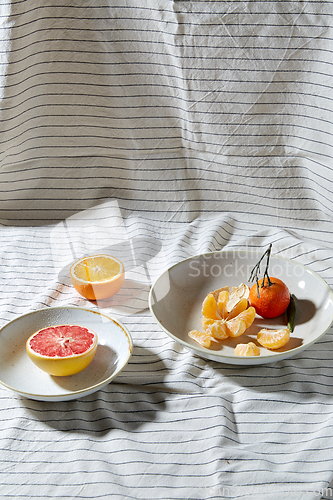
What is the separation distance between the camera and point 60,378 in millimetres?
706

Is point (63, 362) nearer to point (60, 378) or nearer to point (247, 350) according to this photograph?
point (60, 378)

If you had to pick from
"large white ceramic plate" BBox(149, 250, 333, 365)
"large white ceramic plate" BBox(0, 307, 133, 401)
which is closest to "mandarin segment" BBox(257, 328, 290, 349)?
"large white ceramic plate" BBox(149, 250, 333, 365)

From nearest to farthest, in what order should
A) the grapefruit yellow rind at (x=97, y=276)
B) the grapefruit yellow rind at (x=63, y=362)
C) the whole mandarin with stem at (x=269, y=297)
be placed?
1. the grapefruit yellow rind at (x=63, y=362)
2. the whole mandarin with stem at (x=269, y=297)
3. the grapefruit yellow rind at (x=97, y=276)

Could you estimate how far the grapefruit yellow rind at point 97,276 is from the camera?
0.89 metres

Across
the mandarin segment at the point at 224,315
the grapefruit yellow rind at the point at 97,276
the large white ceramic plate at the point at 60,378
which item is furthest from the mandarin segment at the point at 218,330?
the grapefruit yellow rind at the point at 97,276

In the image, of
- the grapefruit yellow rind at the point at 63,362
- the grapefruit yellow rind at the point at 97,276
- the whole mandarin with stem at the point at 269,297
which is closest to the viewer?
the grapefruit yellow rind at the point at 63,362

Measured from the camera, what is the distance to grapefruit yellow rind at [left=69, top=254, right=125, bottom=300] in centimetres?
89

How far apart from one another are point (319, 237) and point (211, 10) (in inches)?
22.6

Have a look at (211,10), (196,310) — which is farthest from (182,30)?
(196,310)

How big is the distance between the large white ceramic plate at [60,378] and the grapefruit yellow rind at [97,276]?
96 mm

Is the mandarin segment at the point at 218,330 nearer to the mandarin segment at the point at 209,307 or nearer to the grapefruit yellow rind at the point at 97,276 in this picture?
the mandarin segment at the point at 209,307

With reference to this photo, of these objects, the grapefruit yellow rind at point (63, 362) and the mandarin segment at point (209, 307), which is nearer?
the grapefruit yellow rind at point (63, 362)

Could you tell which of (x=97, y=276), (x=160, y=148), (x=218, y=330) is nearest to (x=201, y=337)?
(x=218, y=330)

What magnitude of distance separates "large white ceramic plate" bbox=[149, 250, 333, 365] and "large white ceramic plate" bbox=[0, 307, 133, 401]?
8cm
